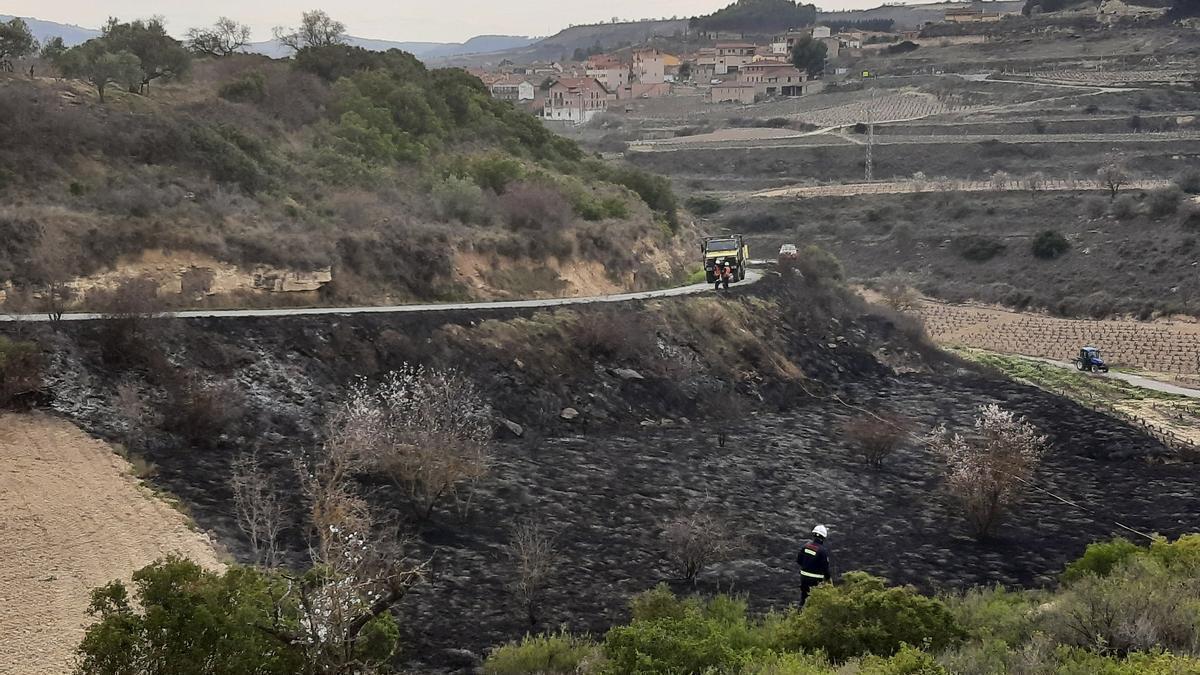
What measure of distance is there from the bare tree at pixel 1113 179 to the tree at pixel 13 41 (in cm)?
6293

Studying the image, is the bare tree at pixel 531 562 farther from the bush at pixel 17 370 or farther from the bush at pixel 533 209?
the bush at pixel 533 209

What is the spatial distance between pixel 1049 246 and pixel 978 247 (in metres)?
4.84

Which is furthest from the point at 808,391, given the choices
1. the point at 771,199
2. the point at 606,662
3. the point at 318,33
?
the point at 771,199

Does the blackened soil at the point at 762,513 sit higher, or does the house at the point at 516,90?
the house at the point at 516,90

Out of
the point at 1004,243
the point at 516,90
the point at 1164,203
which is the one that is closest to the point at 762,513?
the point at 1004,243

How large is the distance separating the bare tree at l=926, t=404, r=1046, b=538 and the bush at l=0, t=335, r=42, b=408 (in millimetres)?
18921

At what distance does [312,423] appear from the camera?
22359 millimetres

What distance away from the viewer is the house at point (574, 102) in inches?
4894

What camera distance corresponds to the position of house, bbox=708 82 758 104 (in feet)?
418

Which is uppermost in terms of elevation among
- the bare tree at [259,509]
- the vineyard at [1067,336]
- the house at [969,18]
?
the house at [969,18]

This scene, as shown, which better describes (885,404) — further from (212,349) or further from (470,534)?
(212,349)

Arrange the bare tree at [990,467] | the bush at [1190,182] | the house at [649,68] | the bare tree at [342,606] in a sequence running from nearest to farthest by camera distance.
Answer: the bare tree at [342,606]
the bare tree at [990,467]
the bush at [1190,182]
the house at [649,68]

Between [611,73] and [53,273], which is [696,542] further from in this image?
[611,73]

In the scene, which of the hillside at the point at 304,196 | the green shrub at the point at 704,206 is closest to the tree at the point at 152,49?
the hillside at the point at 304,196
